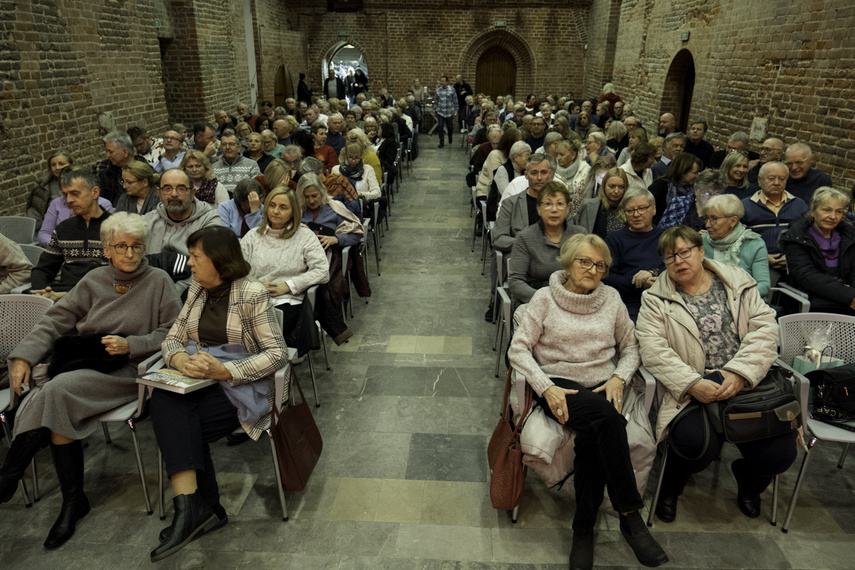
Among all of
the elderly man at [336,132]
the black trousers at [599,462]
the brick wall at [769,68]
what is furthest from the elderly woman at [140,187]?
the brick wall at [769,68]

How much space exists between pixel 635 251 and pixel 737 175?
1.71 m

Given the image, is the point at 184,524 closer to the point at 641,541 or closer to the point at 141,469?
the point at 141,469

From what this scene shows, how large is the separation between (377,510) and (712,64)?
8213mm

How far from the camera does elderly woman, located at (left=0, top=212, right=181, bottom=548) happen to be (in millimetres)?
2627

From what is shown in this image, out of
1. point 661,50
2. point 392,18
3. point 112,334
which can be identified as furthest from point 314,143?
point 392,18

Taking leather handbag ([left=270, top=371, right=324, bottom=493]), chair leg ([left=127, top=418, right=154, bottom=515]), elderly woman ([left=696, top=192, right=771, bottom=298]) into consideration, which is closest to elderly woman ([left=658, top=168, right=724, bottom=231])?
elderly woman ([left=696, top=192, right=771, bottom=298])

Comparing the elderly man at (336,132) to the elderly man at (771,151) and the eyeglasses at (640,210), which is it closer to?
the elderly man at (771,151)

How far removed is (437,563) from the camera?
2539 millimetres

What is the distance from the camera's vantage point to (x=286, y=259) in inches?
146

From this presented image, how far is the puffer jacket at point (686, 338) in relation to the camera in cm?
265

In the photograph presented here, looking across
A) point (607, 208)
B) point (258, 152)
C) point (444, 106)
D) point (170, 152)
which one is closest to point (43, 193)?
point (170, 152)

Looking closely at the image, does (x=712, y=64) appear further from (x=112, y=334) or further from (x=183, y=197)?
Answer: (x=112, y=334)

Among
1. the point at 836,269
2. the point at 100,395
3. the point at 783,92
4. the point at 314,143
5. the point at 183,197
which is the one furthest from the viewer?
the point at 314,143

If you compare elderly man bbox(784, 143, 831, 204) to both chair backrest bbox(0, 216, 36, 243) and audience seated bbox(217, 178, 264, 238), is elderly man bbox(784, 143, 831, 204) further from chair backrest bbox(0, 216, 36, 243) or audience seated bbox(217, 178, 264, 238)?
chair backrest bbox(0, 216, 36, 243)
